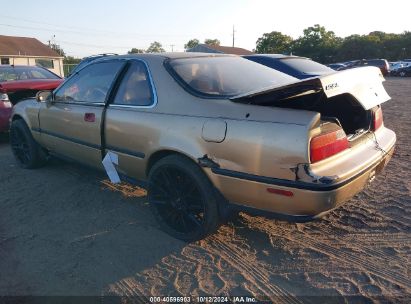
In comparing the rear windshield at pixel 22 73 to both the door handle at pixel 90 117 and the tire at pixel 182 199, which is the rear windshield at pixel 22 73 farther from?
the tire at pixel 182 199

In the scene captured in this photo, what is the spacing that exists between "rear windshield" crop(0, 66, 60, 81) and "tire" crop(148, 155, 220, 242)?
Result: 5921 mm

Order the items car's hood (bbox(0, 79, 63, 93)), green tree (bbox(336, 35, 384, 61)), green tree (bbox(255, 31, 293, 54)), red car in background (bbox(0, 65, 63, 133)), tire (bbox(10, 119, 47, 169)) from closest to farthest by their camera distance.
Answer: tire (bbox(10, 119, 47, 169)) < red car in background (bbox(0, 65, 63, 133)) < car's hood (bbox(0, 79, 63, 93)) < green tree (bbox(336, 35, 384, 61)) < green tree (bbox(255, 31, 293, 54))

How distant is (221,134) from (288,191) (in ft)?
2.03

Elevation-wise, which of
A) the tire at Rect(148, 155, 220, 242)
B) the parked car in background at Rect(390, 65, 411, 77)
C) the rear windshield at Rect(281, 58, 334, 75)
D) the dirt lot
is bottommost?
the dirt lot

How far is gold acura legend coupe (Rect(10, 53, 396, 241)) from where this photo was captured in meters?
2.49

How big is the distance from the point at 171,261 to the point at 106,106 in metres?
1.66

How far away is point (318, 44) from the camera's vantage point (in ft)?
182

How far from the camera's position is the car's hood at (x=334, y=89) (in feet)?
8.13

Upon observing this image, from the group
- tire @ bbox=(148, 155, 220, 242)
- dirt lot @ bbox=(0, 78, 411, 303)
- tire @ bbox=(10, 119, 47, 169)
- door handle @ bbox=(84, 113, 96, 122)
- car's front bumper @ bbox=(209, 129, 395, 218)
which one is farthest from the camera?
tire @ bbox=(10, 119, 47, 169)

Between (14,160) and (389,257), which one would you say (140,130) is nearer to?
(389,257)

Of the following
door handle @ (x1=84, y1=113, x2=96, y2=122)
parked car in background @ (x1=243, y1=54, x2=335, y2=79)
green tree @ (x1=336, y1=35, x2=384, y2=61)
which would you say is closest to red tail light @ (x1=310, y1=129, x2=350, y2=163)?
door handle @ (x1=84, y1=113, x2=96, y2=122)

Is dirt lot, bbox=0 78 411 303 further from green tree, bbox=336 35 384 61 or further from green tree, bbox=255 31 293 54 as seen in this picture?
green tree, bbox=255 31 293 54

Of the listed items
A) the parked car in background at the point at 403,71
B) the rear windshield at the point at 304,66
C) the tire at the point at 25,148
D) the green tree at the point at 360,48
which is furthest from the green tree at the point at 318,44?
the tire at the point at 25,148

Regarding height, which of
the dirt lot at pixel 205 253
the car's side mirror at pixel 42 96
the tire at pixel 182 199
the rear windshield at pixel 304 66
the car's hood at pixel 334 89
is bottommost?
the dirt lot at pixel 205 253
